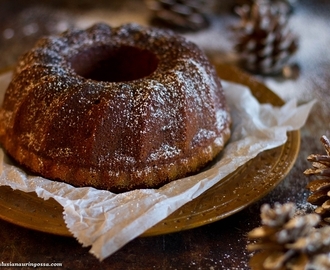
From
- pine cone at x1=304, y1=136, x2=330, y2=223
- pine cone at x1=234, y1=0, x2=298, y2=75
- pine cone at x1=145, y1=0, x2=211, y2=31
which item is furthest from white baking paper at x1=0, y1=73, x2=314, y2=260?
pine cone at x1=145, y1=0, x2=211, y2=31

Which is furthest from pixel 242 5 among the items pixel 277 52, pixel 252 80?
pixel 252 80

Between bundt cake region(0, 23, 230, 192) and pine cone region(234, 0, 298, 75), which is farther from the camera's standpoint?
pine cone region(234, 0, 298, 75)

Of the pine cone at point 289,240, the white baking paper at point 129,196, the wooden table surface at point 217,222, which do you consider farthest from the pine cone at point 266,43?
the pine cone at point 289,240

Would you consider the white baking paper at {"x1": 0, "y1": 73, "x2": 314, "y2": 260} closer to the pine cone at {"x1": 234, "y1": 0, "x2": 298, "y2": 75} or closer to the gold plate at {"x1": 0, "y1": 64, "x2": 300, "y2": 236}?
the gold plate at {"x1": 0, "y1": 64, "x2": 300, "y2": 236}

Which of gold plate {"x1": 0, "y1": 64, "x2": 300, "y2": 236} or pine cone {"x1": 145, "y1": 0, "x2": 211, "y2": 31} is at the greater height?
gold plate {"x1": 0, "y1": 64, "x2": 300, "y2": 236}

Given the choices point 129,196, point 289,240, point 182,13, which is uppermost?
point 289,240

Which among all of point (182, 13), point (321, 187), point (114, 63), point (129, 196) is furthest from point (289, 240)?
point (182, 13)

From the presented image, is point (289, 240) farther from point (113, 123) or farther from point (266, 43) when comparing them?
point (266, 43)
